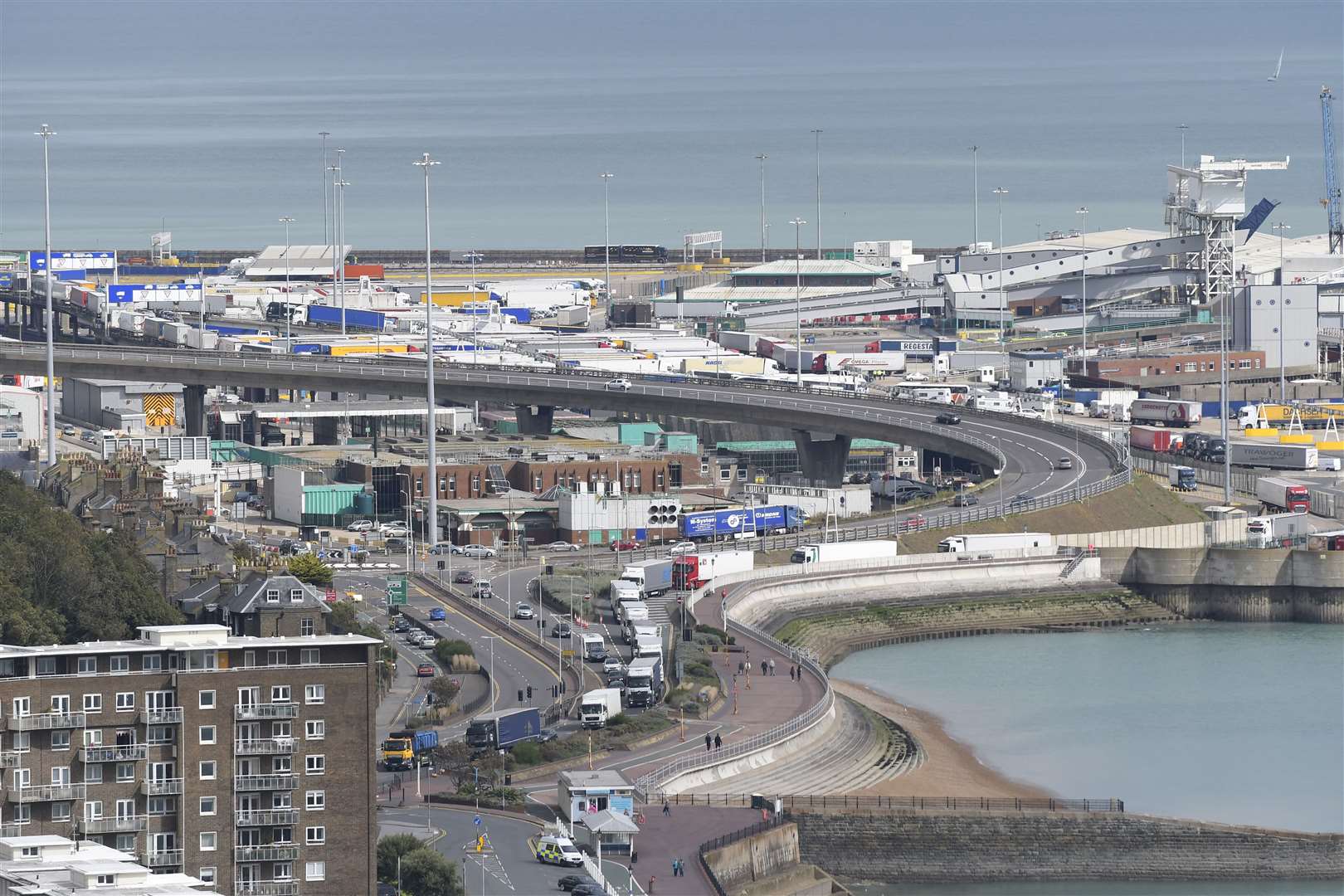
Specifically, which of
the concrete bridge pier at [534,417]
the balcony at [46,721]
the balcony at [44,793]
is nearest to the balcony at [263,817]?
the balcony at [44,793]

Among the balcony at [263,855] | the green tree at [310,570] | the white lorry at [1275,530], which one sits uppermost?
the green tree at [310,570]

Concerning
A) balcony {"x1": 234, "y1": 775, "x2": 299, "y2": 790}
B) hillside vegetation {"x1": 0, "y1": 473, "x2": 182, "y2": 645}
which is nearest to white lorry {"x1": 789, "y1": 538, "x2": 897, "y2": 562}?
hillside vegetation {"x1": 0, "y1": 473, "x2": 182, "y2": 645}

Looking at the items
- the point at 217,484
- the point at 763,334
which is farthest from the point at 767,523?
the point at 763,334

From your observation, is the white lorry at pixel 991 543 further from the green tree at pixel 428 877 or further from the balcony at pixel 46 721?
the balcony at pixel 46 721

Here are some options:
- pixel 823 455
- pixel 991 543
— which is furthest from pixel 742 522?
pixel 823 455

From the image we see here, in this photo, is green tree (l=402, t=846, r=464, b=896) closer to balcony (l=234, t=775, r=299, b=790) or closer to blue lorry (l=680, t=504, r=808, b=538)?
balcony (l=234, t=775, r=299, b=790)
